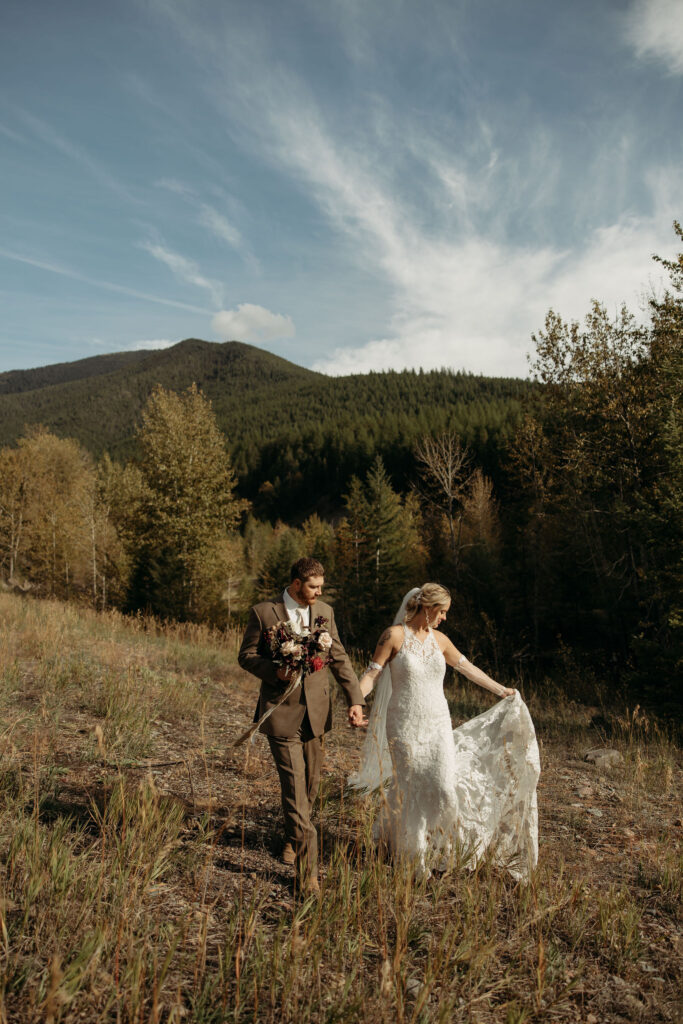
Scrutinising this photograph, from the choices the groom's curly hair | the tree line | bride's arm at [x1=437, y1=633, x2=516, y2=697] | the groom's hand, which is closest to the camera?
the groom's hand

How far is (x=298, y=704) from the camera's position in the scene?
3.93m

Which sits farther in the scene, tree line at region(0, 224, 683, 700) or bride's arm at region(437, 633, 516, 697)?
tree line at region(0, 224, 683, 700)

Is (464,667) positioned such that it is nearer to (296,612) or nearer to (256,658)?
(296,612)

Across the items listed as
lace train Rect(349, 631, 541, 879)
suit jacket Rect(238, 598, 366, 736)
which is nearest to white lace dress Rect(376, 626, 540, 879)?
lace train Rect(349, 631, 541, 879)

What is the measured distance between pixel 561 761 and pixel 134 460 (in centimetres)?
2290

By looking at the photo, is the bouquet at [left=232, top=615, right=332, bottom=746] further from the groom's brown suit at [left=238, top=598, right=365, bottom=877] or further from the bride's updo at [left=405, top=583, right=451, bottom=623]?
the bride's updo at [left=405, top=583, right=451, bottom=623]

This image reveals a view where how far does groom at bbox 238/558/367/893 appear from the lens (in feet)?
12.2

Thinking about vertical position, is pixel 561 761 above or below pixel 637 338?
below

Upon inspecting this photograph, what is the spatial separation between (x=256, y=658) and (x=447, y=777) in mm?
1607

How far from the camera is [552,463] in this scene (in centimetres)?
2195

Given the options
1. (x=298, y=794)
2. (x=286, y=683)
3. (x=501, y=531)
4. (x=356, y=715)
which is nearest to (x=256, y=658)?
(x=286, y=683)

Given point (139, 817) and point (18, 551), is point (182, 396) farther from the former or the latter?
point (139, 817)

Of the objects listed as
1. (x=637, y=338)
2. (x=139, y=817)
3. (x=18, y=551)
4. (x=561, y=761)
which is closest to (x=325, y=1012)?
(x=139, y=817)

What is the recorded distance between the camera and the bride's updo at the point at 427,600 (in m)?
4.45
